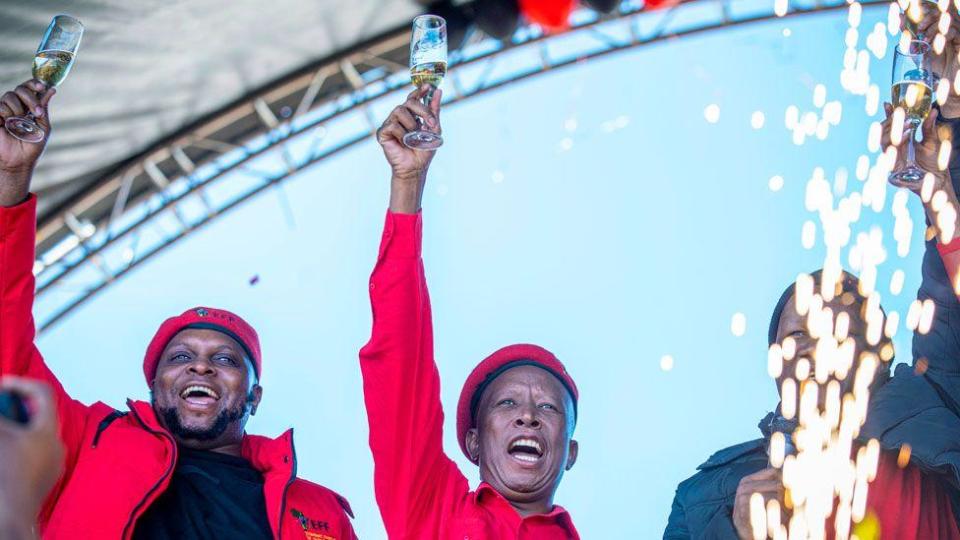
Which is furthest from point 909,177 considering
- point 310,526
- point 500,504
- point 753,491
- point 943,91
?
point 310,526

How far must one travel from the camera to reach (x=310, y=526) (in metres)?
3.14

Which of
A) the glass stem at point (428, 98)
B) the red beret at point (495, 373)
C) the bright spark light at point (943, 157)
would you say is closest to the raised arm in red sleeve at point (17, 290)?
the glass stem at point (428, 98)

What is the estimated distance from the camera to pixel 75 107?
7.14 meters

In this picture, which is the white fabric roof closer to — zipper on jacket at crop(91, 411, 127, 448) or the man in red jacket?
the man in red jacket

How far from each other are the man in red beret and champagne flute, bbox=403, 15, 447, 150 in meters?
0.03

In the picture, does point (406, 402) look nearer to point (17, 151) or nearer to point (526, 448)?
point (526, 448)

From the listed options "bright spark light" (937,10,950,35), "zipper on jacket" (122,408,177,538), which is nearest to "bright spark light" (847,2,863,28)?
"bright spark light" (937,10,950,35)

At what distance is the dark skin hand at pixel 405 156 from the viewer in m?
2.93

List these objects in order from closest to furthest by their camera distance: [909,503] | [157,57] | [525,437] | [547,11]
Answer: [909,503] → [525,437] → [157,57] → [547,11]

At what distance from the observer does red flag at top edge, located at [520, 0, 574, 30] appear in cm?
791

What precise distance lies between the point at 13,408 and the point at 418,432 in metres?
1.96

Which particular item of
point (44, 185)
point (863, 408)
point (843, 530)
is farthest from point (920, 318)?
point (44, 185)

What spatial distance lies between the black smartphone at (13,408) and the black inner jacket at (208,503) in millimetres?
1943

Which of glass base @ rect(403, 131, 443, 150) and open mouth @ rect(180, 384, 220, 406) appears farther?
open mouth @ rect(180, 384, 220, 406)
